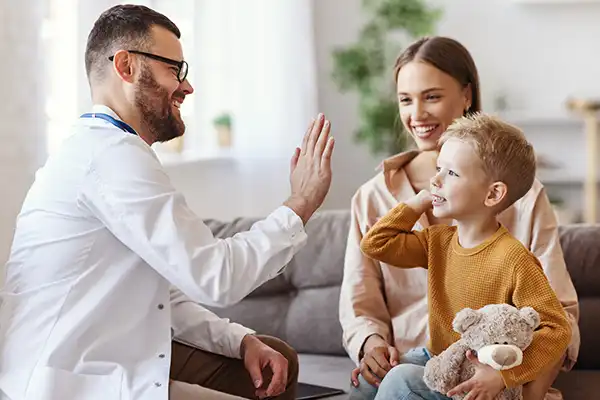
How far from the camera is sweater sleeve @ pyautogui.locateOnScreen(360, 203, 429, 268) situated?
2209mm

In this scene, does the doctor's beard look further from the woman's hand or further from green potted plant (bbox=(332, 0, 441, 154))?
green potted plant (bbox=(332, 0, 441, 154))

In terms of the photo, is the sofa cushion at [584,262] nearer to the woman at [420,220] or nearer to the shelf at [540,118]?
the woman at [420,220]

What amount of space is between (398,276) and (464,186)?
0.55 meters

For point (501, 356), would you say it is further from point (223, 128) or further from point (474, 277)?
point (223, 128)

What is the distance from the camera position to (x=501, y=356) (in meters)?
1.88

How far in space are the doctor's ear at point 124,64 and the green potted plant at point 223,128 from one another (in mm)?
3594

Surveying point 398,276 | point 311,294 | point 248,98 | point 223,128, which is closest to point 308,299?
point 311,294

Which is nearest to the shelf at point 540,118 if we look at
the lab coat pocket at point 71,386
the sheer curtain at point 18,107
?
the sheer curtain at point 18,107

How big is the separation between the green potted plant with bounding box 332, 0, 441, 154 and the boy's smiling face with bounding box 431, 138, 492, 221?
4.34 meters

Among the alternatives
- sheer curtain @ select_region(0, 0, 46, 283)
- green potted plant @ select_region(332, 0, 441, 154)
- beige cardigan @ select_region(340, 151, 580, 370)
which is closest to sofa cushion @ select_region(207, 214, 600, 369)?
beige cardigan @ select_region(340, 151, 580, 370)

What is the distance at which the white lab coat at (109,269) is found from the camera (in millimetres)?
1906

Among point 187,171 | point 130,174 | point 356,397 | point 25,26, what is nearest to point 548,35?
point 187,171

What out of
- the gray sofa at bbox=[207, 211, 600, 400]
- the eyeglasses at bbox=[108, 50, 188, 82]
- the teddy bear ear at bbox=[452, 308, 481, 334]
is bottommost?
the gray sofa at bbox=[207, 211, 600, 400]

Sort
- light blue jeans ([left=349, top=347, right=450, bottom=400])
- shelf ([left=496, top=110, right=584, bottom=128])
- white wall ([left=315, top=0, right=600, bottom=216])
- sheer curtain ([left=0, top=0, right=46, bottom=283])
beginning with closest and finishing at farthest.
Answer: light blue jeans ([left=349, top=347, right=450, bottom=400])
sheer curtain ([left=0, top=0, right=46, bottom=283])
shelf ([left=496, top=110, right=584, bottom=128])
white wall ([left=315, top=0, right=600, bottom=216])
